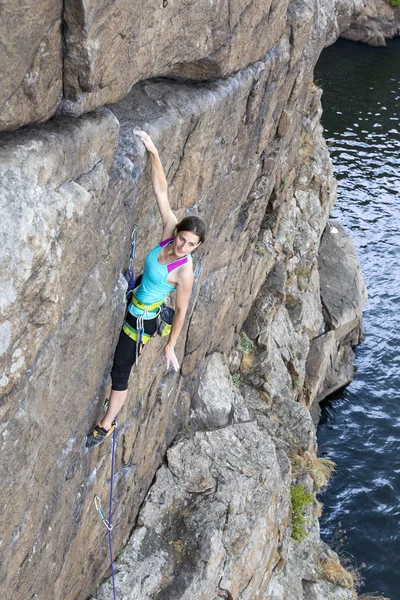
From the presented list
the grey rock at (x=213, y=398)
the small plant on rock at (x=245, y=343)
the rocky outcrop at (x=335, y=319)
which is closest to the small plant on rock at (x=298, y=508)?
the grey rock at (x=213, y=398)

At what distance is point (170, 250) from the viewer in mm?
7184

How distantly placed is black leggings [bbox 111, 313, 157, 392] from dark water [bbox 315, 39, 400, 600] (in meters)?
10.5

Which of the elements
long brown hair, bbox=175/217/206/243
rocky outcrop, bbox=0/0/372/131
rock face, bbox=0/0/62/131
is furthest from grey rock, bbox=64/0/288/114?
long brown hair, bbox=175/217/206/243

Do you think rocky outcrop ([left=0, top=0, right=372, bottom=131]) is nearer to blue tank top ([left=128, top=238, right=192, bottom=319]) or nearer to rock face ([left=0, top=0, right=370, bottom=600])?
rock face ([left=0, top=0, right=370, bottom=600])

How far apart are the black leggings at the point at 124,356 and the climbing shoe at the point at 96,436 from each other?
1.62 ft

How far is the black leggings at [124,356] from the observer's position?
25.1ft

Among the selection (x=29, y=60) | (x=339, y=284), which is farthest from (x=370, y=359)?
(x=29, y=60)

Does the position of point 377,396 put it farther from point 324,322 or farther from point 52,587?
point 52,587

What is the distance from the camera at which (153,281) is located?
24.2 feet

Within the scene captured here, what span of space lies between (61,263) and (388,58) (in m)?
48.1

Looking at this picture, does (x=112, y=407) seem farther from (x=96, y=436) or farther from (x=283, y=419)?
(x=283, y=419)

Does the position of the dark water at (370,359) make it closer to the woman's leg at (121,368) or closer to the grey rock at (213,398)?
the grey rock at (213,398)

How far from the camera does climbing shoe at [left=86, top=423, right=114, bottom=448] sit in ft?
24.9

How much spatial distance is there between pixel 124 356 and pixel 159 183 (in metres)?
2.03
